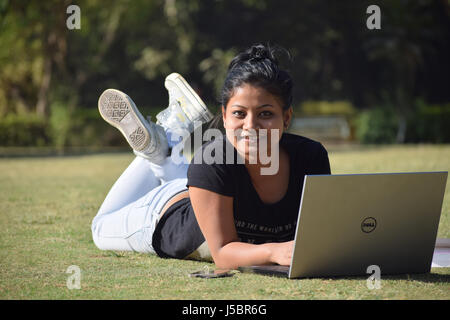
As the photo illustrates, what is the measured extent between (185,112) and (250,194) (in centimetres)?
191

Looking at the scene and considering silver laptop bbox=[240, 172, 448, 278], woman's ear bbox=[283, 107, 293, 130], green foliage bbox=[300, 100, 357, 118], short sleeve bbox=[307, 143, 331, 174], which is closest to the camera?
silver laptop bbox=[240, 172, 448, 278]

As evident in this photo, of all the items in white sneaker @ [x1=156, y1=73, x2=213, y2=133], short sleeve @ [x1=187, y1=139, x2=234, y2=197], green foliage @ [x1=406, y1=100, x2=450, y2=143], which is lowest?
green foliage @ [x1=406, y1=100, x2=450, y2=143]

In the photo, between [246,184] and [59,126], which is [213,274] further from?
[59,126]

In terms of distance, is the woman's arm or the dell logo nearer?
the dell logo

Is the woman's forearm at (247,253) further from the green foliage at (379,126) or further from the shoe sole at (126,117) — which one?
the green foliage at (379,126)

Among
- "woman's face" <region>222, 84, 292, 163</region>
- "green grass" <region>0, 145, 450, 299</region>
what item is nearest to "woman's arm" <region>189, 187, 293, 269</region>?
"green grass" <region>0, 145, 450, 299</region>

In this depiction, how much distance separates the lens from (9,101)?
2531 cm

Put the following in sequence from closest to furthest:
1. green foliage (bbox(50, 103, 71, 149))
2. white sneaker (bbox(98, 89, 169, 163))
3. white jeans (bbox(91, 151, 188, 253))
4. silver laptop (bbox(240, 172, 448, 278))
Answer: silver laptop (bbox(240, 172, 448, 278))
white jeans (bbox(91, 151, 188, 253))
white sneaker (bbox(98, 89, 169, 163))
green foliage (bbox(50, 103, 71, 149))

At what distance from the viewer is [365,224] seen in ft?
10.9

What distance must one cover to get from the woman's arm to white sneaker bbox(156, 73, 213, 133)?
1818 mm

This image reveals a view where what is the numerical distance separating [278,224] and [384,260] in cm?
60

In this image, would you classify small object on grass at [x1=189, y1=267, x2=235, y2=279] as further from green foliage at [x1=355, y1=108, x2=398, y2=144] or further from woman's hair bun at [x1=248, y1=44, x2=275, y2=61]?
green foliage at [x1=355, y1=108, x2=398, y2=144]

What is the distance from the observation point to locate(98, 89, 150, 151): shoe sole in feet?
16.0

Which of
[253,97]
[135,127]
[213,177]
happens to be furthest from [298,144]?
[135,127]
